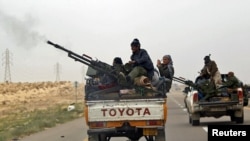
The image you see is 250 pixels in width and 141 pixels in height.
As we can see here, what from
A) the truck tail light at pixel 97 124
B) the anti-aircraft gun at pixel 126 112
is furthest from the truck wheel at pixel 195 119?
the truck tail light at pixel 97 124

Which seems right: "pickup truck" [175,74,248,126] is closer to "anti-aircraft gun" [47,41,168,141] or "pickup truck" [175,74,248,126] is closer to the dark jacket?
the dark jacket

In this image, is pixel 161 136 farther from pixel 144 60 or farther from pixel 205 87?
pixel 205 87

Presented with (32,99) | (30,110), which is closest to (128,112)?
(30,110)

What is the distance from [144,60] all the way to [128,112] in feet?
4.42

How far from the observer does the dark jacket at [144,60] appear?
1248cm

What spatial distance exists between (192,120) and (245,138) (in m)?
12.3

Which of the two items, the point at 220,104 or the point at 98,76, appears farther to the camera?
the point at 220,104

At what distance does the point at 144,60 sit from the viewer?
12.5 metres

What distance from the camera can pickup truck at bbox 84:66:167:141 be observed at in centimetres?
1166

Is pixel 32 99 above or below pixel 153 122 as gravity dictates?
above

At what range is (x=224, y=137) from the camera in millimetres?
7973

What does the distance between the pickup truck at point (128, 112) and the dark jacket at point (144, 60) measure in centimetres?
69

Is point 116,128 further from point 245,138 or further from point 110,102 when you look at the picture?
Answer: point 245,138

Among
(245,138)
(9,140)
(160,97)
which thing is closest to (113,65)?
(160,97)
